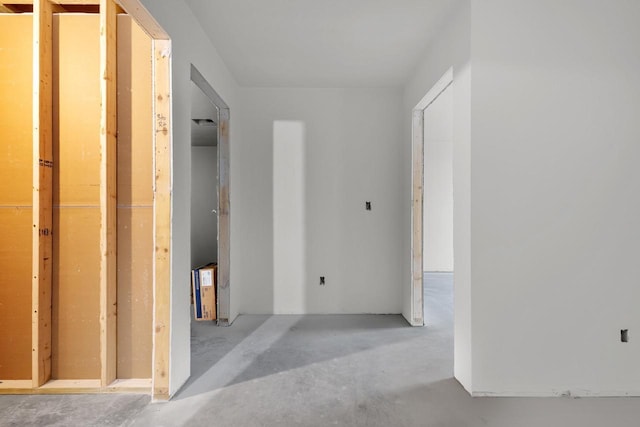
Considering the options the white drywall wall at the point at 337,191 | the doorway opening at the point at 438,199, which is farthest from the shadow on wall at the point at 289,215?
the doorway opening at the point at 438,199

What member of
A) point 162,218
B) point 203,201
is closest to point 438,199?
point 203,201

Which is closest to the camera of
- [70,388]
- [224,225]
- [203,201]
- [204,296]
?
[70,388]

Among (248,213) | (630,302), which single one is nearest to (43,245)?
(248,213)

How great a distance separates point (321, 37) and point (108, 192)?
2160 mm

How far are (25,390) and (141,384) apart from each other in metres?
0.78

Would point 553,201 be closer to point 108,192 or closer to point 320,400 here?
point 320,400

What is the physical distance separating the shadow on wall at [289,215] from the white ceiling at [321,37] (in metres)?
0.69

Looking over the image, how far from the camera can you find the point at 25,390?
225cm

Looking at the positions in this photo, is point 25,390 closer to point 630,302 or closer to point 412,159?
point 412,159

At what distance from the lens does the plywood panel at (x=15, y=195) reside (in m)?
2.32

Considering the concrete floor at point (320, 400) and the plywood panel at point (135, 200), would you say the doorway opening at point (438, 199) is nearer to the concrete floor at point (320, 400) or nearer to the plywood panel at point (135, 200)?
the concrete floor at point (320, 400)

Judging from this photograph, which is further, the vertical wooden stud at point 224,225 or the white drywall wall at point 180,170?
the vertical wooden stud at point 224,225

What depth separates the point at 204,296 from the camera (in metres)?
3.86

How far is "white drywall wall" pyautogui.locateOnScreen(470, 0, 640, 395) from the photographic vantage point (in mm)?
2215
